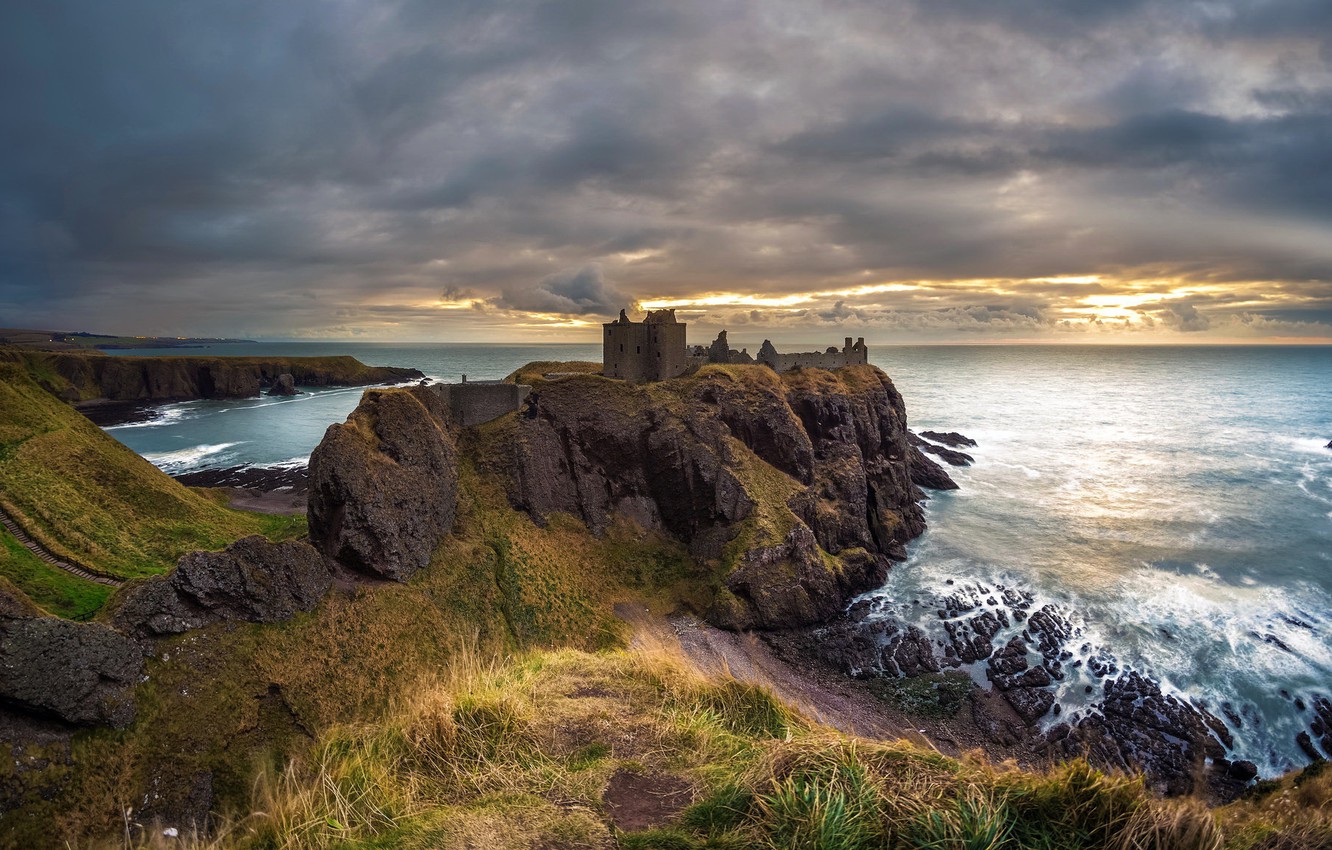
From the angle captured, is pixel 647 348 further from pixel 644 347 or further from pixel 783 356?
pixel 783 356

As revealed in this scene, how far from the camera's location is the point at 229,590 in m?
23.0

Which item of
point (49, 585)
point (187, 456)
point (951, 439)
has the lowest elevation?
point (951, 439)

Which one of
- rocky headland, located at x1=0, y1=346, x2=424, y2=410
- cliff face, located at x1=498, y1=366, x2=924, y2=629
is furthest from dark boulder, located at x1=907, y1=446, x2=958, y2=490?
rocky headland, located at x1=0, y1=346, x2=424, y2=410

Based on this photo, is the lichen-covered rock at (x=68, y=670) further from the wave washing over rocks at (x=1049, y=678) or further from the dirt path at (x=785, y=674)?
the wave washing over rocks at (x=1049, y=678)

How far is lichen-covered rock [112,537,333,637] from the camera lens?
2028 cm

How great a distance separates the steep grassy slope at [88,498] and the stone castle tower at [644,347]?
30993 millimetres

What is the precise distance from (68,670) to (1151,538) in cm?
7413

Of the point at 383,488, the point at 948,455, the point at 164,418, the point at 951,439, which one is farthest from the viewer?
the point at 164,418

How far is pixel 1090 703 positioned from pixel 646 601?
27.4m

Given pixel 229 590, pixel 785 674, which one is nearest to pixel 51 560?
pixel 229 590

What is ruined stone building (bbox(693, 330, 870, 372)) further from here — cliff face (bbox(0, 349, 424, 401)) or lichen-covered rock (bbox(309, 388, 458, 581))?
cliff face (bbox(0, 349, 424, 401))

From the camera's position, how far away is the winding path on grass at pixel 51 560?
97.3ft

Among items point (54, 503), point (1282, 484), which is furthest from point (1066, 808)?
point (1282, 484)

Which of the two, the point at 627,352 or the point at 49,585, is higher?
the point at 627,352
